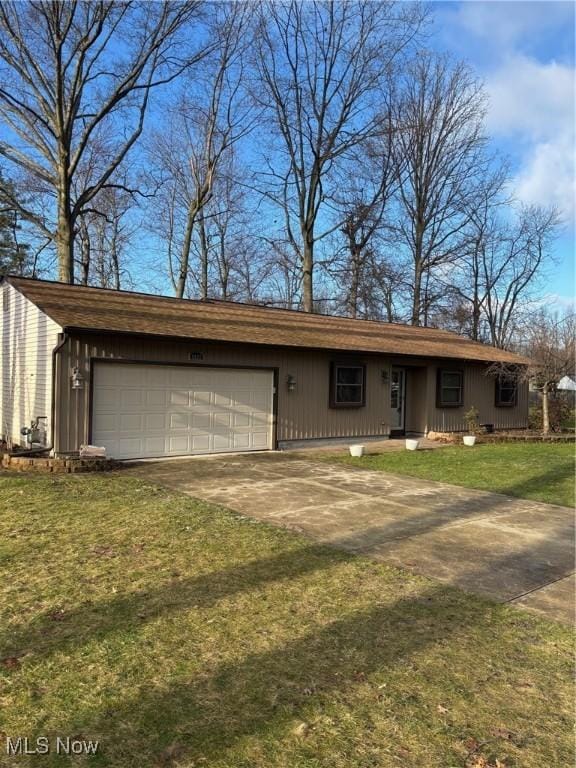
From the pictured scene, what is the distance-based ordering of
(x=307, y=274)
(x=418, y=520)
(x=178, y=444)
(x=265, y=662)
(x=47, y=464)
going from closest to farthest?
(x=265, y=662), (x=418, y=520), (x=47, y=464), (x=178, y=444), (x=307, y=274)

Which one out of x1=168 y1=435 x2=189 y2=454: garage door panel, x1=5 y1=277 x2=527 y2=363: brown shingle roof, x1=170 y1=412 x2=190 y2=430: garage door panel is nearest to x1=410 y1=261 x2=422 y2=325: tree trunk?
x1=5 y1=277 x2=527 y2=363: brown shingle roof

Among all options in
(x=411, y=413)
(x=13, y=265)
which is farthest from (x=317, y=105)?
(x=13, y=265)

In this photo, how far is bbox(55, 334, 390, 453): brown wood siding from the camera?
9922 millimetres

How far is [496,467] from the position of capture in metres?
10.9

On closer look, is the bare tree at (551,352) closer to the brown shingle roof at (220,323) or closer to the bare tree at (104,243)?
the brown shingle roof at (220,323)

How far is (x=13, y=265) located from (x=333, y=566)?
30.0 metres

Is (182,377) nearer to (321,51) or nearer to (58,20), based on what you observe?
(58,20)

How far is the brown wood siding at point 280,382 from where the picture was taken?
9.92 meters

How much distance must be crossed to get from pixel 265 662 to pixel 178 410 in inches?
340

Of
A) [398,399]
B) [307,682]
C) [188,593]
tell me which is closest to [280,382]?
[398,399]

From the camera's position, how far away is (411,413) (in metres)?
16.8

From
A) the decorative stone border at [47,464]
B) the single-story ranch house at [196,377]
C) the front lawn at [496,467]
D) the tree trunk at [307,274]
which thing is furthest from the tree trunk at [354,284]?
the decorative stone border at [47,464]

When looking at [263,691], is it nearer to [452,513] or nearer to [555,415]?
[452,513]

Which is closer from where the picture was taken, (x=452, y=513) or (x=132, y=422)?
(x=452, y=513)
